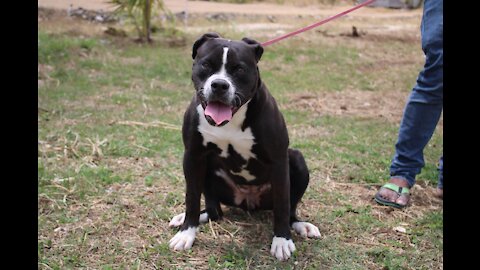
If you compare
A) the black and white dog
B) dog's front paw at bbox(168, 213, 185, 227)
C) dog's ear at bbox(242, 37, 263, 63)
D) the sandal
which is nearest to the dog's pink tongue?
the black and white dog

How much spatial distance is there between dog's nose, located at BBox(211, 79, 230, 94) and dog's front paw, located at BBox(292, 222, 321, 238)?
1.03m

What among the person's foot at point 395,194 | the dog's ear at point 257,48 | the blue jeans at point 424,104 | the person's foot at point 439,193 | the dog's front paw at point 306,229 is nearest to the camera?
the dog's ear at point 257,48

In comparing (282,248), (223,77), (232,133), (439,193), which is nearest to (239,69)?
(223,77)

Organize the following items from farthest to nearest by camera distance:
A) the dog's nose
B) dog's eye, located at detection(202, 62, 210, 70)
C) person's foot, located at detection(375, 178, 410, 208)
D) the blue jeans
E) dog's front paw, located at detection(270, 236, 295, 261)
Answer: person's foot, located at detection(375, 178, 410, 208) → the blue jeans → dog's front paw, located at detection(270, 236, 295, 261) → dog's eye, located at detection(202, 62, 210, 70) → the dog's nose

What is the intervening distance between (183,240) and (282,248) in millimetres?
523

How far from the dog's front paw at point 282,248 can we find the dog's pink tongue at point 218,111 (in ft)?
2.46

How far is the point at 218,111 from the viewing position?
7.98 feet

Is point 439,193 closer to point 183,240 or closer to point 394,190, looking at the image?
point 394,190

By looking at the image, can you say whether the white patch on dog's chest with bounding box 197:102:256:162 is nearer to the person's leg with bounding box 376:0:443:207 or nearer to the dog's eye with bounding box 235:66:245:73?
the dog's eye with bounding box 235:66:245:73

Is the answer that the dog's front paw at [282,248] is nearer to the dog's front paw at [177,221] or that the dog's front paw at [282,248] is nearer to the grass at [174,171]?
the grass at [174,171]


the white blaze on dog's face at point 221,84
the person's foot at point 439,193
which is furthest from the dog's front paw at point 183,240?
the person's foot at point 439,193

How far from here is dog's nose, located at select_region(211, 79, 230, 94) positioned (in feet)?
7.65

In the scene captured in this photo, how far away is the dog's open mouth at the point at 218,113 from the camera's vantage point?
7.93ft
